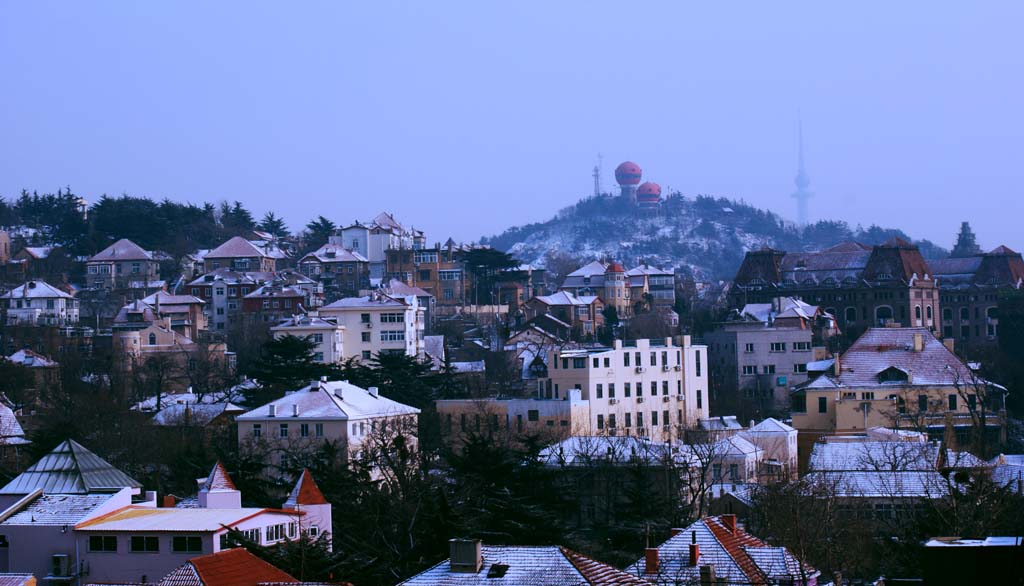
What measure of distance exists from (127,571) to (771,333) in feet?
153

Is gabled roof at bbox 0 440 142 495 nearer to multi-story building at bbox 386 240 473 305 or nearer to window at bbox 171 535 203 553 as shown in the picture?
window at bbox 171 535 203 553

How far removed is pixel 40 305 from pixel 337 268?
18829 mm

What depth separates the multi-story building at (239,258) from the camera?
96500 millimetres

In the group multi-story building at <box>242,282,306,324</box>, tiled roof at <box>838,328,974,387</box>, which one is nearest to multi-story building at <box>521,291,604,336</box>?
multi-story building at <box>242,282,306,324</box>

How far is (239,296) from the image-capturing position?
293ft

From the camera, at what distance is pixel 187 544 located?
31203 mm

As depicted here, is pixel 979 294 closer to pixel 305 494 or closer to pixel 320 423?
pixel 320 423

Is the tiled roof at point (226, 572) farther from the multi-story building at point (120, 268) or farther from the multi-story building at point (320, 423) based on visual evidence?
the multi-story building at point (120, 268)

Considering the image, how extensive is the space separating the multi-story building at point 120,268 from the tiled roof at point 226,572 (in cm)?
6873

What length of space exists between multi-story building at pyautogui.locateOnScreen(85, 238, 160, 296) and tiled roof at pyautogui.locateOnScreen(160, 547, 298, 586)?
225ft

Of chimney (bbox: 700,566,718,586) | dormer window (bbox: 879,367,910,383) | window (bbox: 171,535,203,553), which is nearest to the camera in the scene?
chimney (bbox: 700,566,718,586)

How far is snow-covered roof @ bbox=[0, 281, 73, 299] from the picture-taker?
279 ft

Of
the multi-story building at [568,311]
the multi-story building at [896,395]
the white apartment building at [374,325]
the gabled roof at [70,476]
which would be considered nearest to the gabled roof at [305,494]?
the gabled roof at [70,476]

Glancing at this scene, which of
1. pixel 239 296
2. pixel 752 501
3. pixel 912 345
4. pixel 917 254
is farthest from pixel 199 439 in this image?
pixel 917 254
